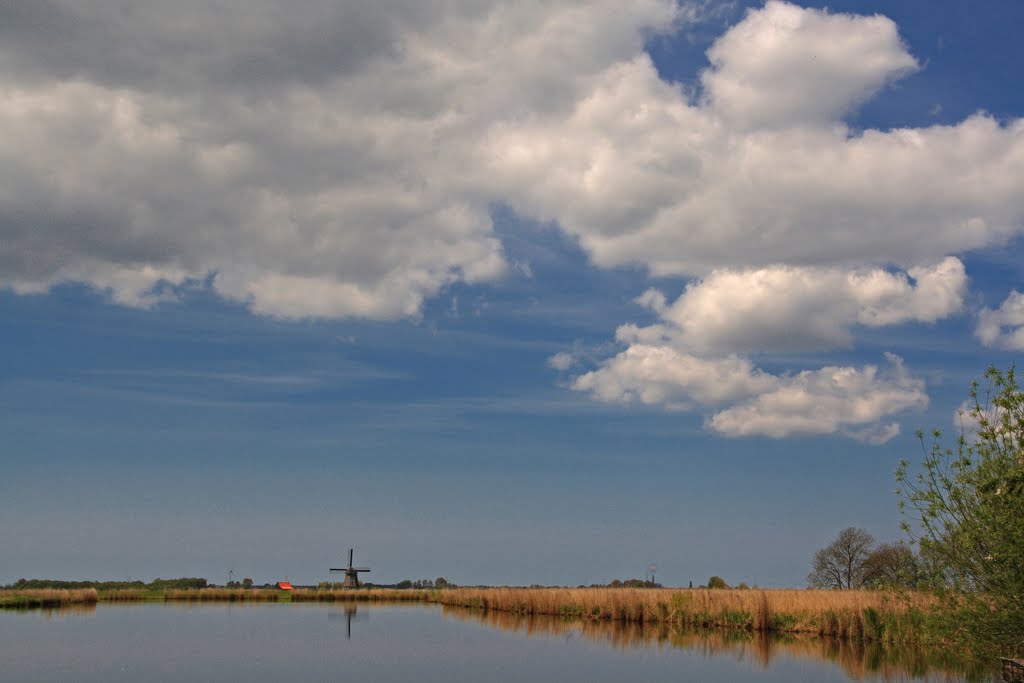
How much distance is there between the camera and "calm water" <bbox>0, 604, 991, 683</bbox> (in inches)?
882

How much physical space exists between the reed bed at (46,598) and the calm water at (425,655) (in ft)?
80.5

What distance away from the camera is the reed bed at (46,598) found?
61188 millimetres

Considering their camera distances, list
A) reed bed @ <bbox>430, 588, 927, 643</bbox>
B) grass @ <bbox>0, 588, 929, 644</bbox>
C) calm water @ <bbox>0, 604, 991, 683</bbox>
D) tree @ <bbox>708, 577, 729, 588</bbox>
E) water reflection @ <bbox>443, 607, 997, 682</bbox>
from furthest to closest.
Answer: tree @ <bbox>708, 577, 729, 588</bbox> < reed bed @ <bbox>430, 588, 927, 643</bbox> < grass @ <bbox>0, 588, 929, 644</bbox> < water reflection @ <bbox>443, 607, 997, 682</bbox> < calm water @ <bbox>0, 604, 991, 683</bbox>

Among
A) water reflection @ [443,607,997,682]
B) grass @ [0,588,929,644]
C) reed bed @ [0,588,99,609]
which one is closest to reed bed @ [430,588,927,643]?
grass @ [0,588,929,644]

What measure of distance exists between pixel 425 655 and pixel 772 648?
11.7m

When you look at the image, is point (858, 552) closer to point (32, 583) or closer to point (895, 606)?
point (895, 606)

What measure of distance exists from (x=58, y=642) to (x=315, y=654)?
→ 9.88 meters

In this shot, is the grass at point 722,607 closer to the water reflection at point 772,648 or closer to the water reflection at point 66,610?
the water reflection at point 772,648

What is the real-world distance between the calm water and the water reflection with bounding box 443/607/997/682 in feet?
0.18

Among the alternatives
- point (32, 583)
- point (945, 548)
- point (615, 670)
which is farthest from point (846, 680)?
point (32, 583)

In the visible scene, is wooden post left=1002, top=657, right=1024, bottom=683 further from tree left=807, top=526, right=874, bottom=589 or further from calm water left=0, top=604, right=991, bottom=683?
tree left=807, top=526, right=874, bottom=589

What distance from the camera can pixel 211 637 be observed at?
111 ft

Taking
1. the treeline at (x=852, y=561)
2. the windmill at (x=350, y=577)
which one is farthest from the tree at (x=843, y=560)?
the windmill at (x=350, y=577)

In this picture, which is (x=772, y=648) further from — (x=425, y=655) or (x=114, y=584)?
(x=114, y=584)
